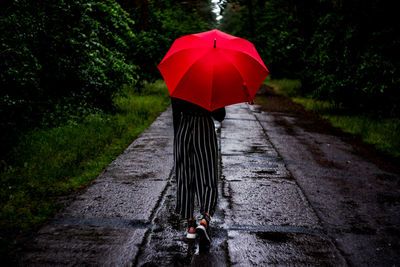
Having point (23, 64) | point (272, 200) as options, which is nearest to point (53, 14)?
point (23, 64)

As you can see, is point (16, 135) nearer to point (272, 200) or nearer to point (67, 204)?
point (67, 204)

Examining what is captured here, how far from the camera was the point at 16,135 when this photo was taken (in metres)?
6.99

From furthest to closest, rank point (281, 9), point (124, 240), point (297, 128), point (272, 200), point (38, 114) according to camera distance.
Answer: point (281, 9), point (297, 128), point (38, 114), point (272, 200), point (124, 240)

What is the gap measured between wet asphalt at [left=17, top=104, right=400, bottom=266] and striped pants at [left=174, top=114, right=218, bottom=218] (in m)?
0.41

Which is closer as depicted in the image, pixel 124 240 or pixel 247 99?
pixel 247 99

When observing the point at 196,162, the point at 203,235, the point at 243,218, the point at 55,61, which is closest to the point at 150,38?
the point at 55,61

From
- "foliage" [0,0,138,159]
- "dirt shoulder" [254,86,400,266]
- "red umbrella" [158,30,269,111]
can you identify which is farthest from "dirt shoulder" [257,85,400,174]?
"foliage" [0,0,138,159]

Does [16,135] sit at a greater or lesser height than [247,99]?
lesser

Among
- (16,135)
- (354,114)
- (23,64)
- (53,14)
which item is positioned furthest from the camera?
(354,114)

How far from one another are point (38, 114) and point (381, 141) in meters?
7.97

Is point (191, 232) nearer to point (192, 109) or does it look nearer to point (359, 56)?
point (192, 109)

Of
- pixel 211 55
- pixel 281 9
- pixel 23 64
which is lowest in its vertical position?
pixel 23 64

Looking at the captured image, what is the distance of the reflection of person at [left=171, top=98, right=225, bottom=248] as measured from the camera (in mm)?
3545

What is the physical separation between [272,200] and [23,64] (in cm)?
468
